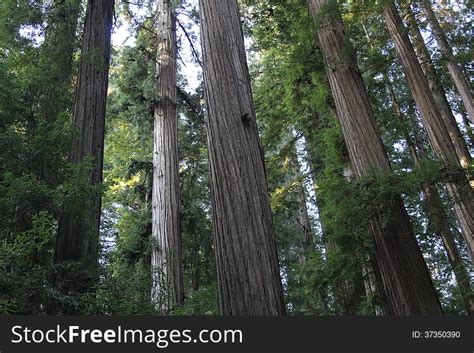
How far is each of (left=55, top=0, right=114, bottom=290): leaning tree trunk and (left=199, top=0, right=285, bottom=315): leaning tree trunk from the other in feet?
6.68

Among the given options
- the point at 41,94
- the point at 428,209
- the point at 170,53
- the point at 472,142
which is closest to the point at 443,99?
the point at 472,142

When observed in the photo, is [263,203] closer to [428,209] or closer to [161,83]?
[428,209]

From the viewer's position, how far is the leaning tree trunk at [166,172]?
804 cm

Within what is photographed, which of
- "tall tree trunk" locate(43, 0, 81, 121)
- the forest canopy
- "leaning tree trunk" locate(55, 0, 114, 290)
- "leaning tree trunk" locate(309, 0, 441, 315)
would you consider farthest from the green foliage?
"tall tree trunk" locate(43, 0, 81, 121)

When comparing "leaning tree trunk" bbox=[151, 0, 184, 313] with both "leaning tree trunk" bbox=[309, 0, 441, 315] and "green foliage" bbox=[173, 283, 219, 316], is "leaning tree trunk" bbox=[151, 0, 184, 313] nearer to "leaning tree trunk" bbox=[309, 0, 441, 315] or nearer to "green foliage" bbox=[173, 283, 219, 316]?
"green foliage" bbox=[173, 283, 219, 316]

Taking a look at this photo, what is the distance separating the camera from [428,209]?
522cm

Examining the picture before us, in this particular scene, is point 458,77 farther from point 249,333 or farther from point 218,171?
point 249,333

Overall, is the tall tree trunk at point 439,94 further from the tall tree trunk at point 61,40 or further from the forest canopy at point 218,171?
the tall tree trunk at point 61,40

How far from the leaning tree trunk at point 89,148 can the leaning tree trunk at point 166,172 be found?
2216 mm

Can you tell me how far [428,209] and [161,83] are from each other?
737 centimetres

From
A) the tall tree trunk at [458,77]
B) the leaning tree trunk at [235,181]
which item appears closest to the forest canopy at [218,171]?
the leaning tree trunk at [235,181]

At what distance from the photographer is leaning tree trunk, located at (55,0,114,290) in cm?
492

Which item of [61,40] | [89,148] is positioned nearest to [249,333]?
[89,148]

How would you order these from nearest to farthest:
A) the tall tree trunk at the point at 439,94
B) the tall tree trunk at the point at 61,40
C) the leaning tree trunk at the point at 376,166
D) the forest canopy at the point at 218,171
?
the forest canopy at the point at 218,171
the leaning tree trunk at the point at 376,166
the tall tree trunk at the point at 61,40
the tall tree trunk at the point at 439,94
